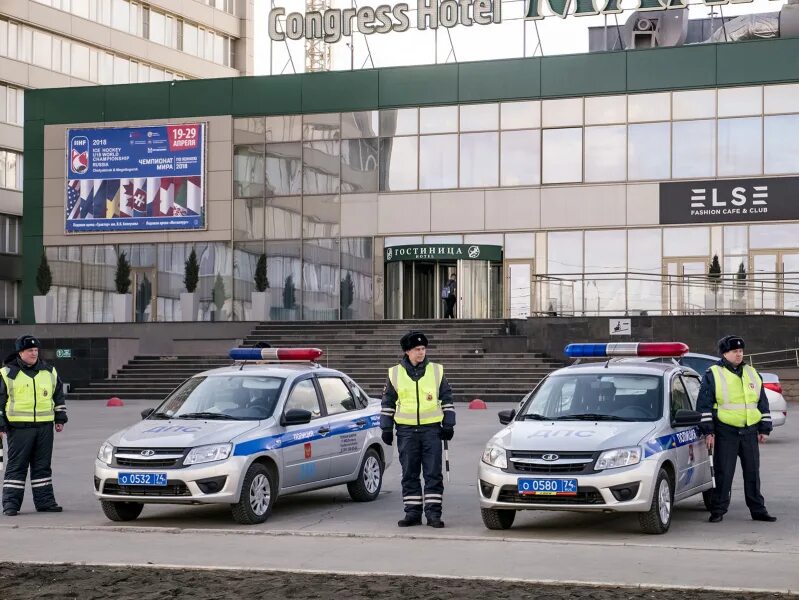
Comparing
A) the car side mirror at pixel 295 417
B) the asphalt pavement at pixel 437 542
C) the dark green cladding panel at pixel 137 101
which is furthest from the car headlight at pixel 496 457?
the dark green cladding panel at pixel 137 101

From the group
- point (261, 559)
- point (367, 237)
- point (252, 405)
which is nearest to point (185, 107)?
point (367, 237)

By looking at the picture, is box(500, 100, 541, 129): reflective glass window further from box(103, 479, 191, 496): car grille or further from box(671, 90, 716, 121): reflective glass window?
box(103, 479, 191, 496): car grille

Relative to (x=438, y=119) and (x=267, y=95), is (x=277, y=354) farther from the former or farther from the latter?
(x=267, y=95)

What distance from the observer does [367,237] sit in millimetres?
45844

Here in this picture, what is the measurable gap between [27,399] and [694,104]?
3263 cm

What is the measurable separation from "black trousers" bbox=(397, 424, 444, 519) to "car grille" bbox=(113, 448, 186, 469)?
Result: 2.01m

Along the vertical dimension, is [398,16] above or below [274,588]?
above

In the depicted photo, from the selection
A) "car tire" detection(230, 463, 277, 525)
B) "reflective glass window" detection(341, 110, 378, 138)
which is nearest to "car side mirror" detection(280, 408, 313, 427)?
"car tire" detection(230, 463, 277, 525)

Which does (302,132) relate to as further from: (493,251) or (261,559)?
(261,559)

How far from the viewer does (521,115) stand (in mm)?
44656

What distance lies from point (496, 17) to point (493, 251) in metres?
8.20

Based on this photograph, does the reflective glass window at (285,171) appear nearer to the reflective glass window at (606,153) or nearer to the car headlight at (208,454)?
the reflective glass window at (606,153)

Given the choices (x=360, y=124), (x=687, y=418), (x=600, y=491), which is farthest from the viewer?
(x=360, y=124)

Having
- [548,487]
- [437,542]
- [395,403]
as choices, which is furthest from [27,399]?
[548,487]
